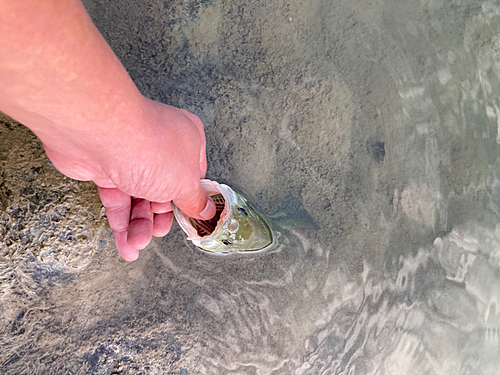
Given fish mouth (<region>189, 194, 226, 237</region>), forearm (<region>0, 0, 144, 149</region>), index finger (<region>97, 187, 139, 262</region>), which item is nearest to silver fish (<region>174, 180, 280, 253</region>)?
fish mouth (<region>189, 194, 226, 237</region>)

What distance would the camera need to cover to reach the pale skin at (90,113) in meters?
0.59

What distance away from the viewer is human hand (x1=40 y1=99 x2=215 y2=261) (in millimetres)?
848

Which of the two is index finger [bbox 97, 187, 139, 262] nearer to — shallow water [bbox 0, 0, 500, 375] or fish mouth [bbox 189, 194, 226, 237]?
shallow water [bbox 0, 0, 500, 375]

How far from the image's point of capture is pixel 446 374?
1.53 m

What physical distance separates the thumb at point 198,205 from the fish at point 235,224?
7cm

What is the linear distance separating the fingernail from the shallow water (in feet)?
0.77

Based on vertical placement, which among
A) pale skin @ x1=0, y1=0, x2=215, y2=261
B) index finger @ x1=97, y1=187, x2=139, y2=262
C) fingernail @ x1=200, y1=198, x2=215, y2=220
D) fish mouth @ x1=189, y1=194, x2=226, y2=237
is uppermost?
pale skin @ x1=0, y1=0, x2=215, y2=261

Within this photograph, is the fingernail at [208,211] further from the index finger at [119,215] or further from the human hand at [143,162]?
the index finger at [119,215]

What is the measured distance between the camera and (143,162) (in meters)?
0.88

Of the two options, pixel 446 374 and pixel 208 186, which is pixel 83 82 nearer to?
pixel 208 186

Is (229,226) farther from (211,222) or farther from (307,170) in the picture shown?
(307,170)

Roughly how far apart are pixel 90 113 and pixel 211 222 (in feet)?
2.35

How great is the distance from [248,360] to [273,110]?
111 centimetres

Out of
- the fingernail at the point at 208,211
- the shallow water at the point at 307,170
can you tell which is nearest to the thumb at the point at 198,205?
the fingernail at the point at 208,211
